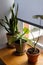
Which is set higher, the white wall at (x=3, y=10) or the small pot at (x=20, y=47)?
the white wall at (x=3, y=10)

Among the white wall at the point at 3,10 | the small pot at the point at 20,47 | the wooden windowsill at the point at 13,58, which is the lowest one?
the wooden windowsill at the point at 13,58

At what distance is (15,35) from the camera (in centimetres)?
193

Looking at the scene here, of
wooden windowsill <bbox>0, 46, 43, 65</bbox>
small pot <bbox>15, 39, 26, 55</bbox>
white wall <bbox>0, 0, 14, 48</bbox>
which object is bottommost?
wooden windowsill <bbox>0, 46, 43, 65</bbox>

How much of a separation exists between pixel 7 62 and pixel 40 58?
0.42 m

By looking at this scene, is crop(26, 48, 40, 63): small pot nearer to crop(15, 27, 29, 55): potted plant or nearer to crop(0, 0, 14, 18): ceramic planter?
crop(15, 27, 29, 55): potted plant

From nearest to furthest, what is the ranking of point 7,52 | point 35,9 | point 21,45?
point 35,9
point 21,45
point 7,52

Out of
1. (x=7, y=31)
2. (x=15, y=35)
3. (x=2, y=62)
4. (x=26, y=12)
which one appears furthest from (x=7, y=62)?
(x=26, y=12)

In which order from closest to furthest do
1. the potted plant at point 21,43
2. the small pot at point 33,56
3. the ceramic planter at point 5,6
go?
the small pot at point 33,56 < the potted plant at point 21,43 < the ceramic planter at point 5,6

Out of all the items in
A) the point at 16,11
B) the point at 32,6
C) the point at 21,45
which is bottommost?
the point at 21,45

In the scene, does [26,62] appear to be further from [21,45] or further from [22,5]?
[22,5]

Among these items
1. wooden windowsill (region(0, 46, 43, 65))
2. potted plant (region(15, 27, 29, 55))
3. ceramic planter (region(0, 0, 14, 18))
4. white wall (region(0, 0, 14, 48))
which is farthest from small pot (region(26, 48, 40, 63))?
ceramic planter (region(0, 0, 14, 18))

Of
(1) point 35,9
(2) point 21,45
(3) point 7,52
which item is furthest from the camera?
(3) point 7,52

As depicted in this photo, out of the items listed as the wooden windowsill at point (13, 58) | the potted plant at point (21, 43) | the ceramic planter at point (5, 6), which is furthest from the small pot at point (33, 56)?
the ceramic planter at point (5, 6)

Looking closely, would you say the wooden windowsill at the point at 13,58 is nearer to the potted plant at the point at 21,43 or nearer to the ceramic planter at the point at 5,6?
the potted plant at the point at 21,43
